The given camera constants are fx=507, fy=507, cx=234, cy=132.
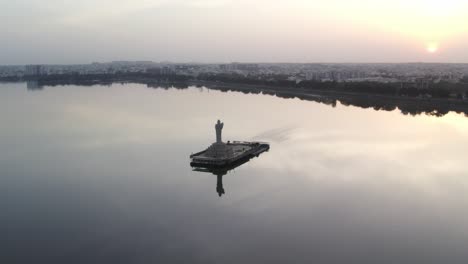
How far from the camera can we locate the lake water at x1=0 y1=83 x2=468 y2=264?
444 cm

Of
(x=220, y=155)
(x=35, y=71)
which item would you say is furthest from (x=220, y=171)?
(x=35, y=71)

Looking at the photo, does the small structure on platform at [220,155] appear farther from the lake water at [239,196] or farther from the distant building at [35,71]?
the distant building at [35,71]

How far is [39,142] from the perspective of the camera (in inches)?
380

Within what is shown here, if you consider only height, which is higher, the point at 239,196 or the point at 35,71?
the point at 35,71

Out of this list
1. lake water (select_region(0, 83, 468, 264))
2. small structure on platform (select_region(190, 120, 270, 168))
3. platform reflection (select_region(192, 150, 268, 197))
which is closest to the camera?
lake water (select_region(0, 83, 468, 264))

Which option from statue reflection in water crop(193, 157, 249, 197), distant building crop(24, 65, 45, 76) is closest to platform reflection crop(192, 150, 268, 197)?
statue reflection in water crop(193, 157, 249, 197)

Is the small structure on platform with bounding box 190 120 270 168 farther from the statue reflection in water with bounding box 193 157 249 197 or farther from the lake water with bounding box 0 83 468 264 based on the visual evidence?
the lake water with bounding box 0 83 468 264

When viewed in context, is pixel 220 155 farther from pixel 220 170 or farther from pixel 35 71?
pixel 35 71

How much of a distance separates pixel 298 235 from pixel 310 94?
15.2 metres

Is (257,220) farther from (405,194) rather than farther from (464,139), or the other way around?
(464,139)

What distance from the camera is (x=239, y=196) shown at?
A: 6.02 meters

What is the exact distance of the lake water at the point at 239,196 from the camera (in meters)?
4.44

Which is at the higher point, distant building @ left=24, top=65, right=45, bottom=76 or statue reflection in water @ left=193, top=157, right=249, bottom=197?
distant building @ left=24, top=65, right=45, bottom=76

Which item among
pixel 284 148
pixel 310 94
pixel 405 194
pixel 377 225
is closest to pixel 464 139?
pixel 284 148
